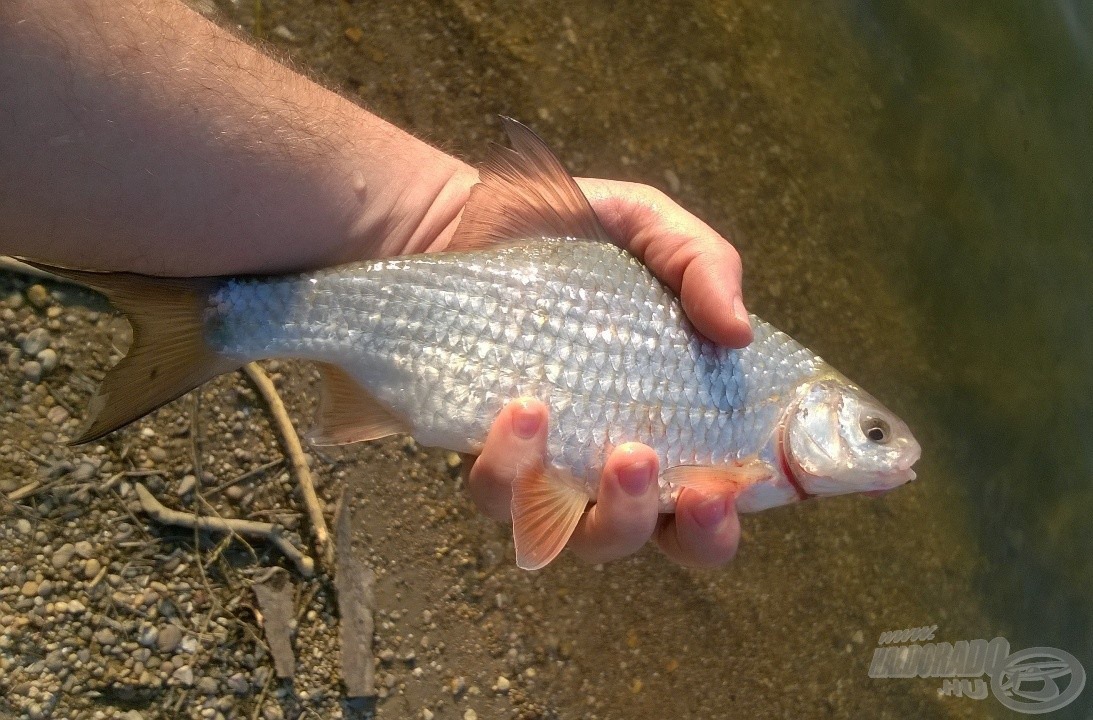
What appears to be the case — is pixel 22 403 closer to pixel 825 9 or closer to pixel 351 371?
pixel 351 371

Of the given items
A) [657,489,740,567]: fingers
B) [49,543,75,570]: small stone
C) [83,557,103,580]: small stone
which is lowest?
[83,557,103,580]: small stone

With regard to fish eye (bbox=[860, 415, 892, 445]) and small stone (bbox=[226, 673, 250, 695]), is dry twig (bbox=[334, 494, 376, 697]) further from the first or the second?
fish eye (bbox=[860, 415, 892, 445])

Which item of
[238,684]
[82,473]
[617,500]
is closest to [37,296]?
[82,473]

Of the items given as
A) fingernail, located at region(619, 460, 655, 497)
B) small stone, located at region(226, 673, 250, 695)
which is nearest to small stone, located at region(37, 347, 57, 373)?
small stone, located at region(226, 673, 250, 695)

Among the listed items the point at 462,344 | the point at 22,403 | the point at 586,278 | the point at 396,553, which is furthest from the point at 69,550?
the point at 586,278

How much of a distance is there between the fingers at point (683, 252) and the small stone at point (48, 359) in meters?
2.06

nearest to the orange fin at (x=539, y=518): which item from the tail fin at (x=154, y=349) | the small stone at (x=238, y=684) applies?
the tail fin at (x=154, y=349)

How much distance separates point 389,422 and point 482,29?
2.57 metres

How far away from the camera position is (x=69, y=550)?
8.97 ft

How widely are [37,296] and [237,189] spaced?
1.35 m

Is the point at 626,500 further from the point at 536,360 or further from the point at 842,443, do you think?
the point at 842,443

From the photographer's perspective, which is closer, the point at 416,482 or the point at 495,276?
the point at 495,276

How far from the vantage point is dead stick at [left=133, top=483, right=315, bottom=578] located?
2834 mm

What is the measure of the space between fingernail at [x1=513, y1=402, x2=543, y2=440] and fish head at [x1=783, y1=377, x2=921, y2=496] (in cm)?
76
